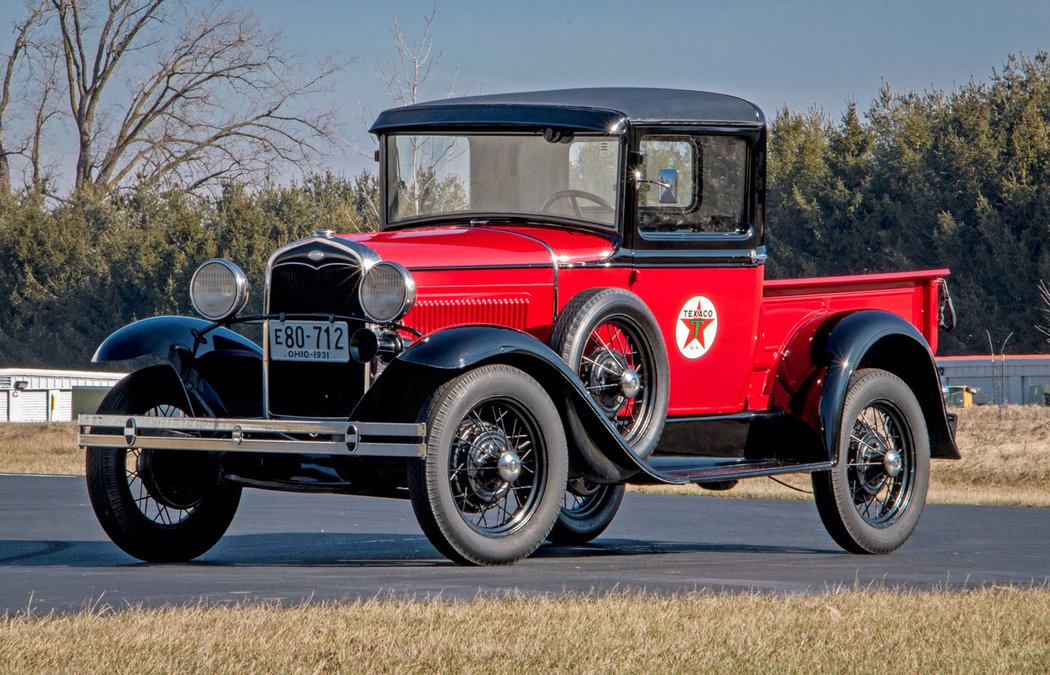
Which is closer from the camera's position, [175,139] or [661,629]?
[661,629]

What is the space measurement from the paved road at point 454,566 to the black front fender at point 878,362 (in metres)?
0.74

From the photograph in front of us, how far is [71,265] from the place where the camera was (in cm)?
5003

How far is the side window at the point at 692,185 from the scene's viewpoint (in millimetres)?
8188

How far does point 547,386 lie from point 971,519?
213 inches

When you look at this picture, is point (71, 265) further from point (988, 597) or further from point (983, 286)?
point (988, 597)

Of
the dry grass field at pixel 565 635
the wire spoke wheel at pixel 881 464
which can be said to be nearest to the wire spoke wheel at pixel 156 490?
the dry grass field at pixel 565 635

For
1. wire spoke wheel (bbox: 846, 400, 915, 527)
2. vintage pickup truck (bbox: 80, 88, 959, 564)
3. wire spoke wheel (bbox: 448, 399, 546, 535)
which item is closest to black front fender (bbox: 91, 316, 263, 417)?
vintage pickup truck (bbox: 80, 88, 959, 564)

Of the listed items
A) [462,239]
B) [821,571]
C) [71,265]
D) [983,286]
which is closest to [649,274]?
[462,239]

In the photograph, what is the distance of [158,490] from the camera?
303 inches

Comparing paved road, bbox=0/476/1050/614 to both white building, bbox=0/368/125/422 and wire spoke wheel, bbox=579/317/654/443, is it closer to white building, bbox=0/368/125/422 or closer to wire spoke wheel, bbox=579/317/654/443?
wire spoke wheel, bbox=579/317/654/443

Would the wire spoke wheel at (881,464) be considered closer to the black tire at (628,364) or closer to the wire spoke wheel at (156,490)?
the black tire at (628,364)

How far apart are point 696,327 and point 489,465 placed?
1.90 m

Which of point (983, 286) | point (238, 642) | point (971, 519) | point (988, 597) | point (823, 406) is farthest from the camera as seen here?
point (983, 286)

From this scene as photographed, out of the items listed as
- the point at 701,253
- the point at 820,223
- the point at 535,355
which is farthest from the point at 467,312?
the point at 820,223
